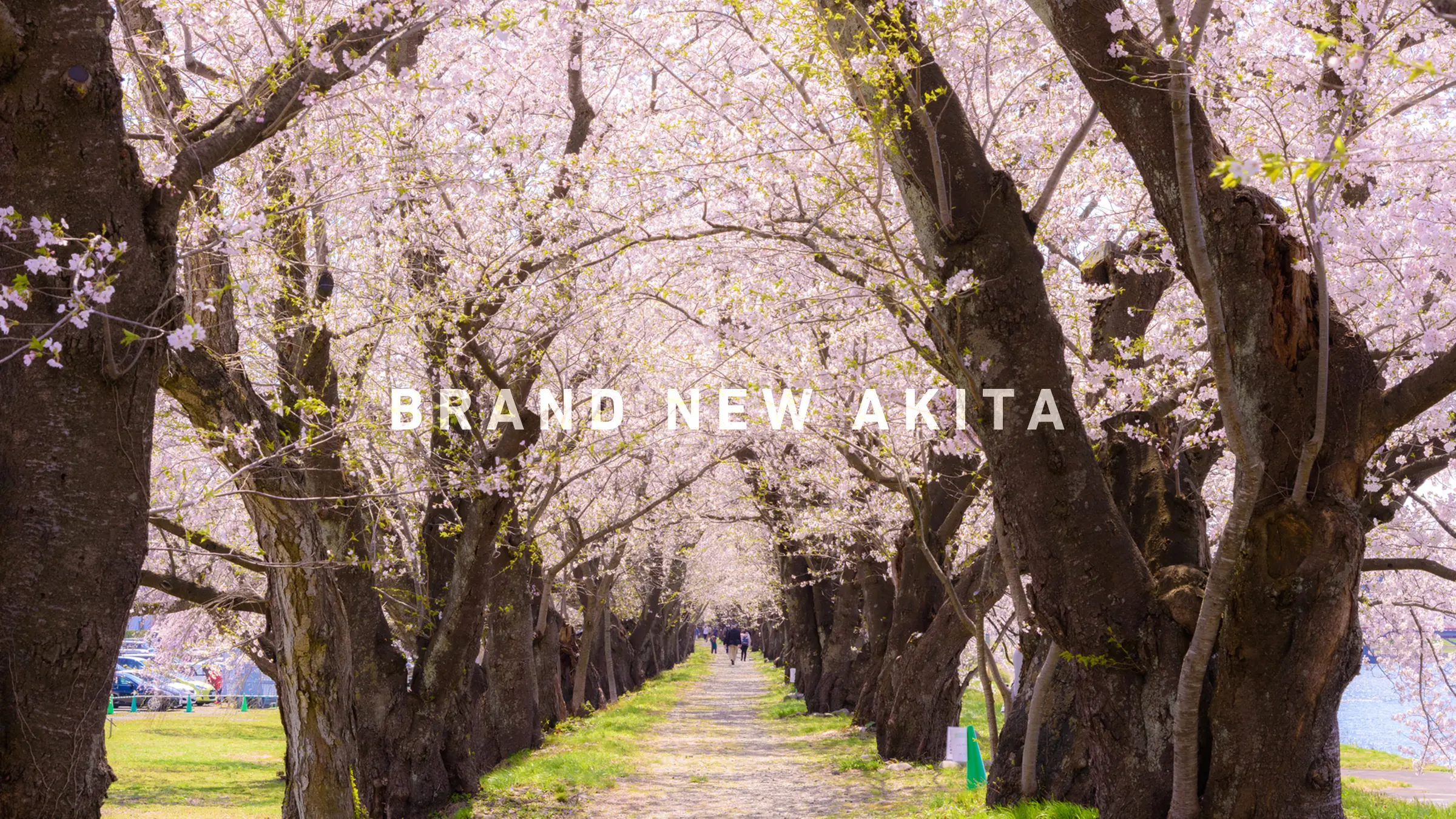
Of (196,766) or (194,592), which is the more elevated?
(194,592)

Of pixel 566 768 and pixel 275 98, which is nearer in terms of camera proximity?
pixel 275 98

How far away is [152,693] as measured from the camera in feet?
108

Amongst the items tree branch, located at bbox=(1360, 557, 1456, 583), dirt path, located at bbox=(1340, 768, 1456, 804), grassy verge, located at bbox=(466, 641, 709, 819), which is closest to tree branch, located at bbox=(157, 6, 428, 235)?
tree branch, located at bbox=(1360, 557, 1456, 583)

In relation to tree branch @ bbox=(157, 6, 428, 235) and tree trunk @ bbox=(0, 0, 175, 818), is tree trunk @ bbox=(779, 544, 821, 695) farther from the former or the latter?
tree trunk @ bbox=(0, 0, 175, 818)

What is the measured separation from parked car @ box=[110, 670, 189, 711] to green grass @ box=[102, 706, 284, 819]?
0.69 metres

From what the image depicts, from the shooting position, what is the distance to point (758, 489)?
21328 mm

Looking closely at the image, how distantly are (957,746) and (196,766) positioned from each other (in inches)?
620

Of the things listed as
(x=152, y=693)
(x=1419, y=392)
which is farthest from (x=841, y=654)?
(x=152, y=693)

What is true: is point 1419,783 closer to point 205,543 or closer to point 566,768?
point 566,768

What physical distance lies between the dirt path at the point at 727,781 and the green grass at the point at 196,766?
5.02 meters

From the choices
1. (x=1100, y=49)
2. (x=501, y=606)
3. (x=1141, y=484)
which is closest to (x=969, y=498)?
(x=1141, y=484)

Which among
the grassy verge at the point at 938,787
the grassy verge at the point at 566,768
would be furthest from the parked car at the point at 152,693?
the grassy verge at the point at 938,787

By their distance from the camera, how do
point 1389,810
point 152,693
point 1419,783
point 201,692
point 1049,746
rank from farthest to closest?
point 201,692, point 152,693, point 1419,783, point 1389,810, point 1049,746

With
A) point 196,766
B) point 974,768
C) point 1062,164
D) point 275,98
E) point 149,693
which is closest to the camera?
point 275,98
